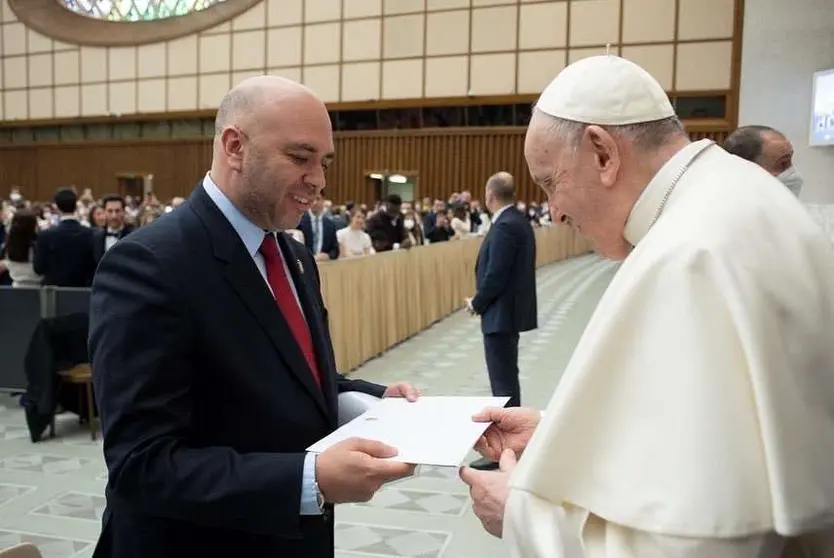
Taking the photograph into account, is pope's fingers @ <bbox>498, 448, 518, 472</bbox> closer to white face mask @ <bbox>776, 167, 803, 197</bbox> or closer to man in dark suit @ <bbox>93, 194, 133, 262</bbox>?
white face mask @ <bbox>776, 167, 803, 197</bbox>

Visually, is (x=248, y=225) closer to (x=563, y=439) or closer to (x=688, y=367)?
(x=563, y=439)

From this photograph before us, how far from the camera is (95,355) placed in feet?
4.62

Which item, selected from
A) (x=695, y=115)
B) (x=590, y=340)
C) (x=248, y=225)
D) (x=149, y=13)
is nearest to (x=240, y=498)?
(x=248, y=225)

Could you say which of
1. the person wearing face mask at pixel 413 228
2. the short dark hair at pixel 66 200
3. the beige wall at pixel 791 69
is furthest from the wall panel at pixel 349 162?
the short dark hair at pixel 66 200

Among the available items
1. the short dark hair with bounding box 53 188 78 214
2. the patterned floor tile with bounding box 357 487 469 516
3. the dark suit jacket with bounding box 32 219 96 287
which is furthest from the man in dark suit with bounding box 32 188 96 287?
the patterned floor tile with bounding box 357 487 469 516

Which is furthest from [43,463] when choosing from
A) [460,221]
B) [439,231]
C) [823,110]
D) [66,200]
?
[460,221]

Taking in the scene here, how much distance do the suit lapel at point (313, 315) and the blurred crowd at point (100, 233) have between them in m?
0.20

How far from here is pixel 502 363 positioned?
521 centimetres

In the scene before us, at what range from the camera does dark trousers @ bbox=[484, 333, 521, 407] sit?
205 inches

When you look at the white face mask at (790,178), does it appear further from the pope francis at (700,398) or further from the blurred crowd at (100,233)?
the pope francis at (700,398)

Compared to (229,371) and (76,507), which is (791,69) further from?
(229,371)

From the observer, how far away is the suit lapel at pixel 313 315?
1682mm

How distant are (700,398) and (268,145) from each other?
978 millimetres

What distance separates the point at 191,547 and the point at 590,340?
90 cm
